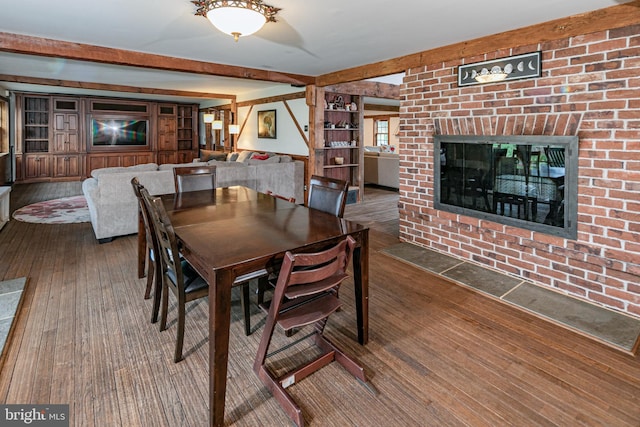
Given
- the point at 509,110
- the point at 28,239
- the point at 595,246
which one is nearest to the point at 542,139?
the point at 509,110

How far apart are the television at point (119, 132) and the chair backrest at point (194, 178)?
26.6 feet

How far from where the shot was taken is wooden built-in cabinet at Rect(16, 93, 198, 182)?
366 inches

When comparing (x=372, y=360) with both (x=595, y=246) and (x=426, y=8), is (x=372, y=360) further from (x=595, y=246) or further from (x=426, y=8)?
(x=426, y=8)

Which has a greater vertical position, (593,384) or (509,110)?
(509,110)

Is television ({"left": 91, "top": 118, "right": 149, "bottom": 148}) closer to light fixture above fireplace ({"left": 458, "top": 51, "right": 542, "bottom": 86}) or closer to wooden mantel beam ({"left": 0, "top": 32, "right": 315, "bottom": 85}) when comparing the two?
wooden mantel beam ({"left": 0, "top": 32, "right": 315, "bottom": 85})

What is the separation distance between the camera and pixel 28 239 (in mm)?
→ 4469

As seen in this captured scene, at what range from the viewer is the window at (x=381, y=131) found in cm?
1474

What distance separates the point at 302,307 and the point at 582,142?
8.29 feet

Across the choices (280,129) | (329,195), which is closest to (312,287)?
(329,195)

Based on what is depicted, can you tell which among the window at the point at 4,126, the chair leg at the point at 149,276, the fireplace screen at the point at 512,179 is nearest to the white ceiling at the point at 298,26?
the fireplace screen at the point at 512,179

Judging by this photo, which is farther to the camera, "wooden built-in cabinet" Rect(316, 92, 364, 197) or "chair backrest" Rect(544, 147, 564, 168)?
"wooden built-in cabinet" Rect(316, 92, 364, 197)

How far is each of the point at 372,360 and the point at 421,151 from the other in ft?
8.76

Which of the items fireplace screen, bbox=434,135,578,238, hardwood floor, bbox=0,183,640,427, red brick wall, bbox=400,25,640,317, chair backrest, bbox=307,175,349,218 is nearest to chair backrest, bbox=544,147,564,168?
fireplace screen, bbox=434,135,578,238

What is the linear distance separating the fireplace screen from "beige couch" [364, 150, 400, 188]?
4436 mm
